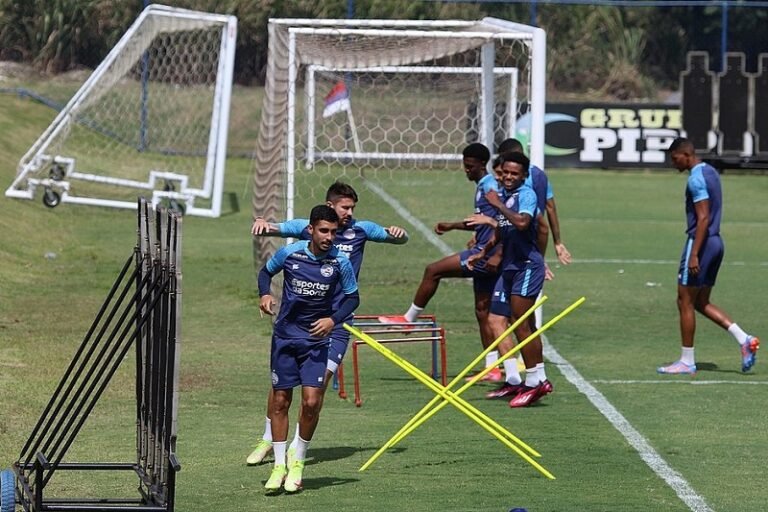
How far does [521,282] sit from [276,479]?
11.7ft

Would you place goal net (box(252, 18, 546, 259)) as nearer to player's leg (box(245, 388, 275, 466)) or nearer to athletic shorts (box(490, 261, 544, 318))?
athletic shorts (box(490, 261, 544, 318))

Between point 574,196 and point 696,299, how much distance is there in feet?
56.0

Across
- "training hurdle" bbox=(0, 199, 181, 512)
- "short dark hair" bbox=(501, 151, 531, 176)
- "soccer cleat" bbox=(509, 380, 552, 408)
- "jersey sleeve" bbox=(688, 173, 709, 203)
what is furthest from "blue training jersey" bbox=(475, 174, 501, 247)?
"training hurdle" bbox=(0, 199, 181, 512)

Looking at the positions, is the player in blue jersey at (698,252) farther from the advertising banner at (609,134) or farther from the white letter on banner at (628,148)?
the white letter on banner at (628,148)

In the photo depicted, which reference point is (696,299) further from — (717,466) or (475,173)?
(717,466)

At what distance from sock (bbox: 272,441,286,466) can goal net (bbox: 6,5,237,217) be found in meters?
14.4

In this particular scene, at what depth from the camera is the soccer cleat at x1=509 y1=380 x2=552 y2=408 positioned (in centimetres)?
1179

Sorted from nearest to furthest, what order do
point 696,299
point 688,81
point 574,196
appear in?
1. point 696,299
2. point 574,196
3. point 688,81

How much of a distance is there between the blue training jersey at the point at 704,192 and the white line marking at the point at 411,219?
798 centimetres

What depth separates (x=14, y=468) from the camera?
876cm

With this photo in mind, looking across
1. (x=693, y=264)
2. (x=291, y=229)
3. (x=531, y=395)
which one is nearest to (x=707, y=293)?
(x=693, y=264)

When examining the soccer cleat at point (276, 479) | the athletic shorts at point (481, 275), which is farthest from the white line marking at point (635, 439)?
the soccer cleat at point (276, 479)

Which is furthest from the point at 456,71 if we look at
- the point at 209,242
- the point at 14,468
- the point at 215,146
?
the point at 14,468

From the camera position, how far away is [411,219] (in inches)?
960
